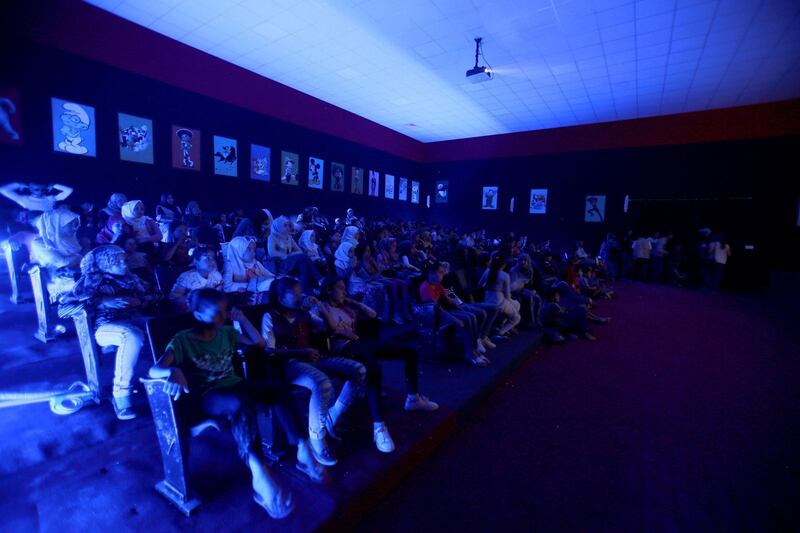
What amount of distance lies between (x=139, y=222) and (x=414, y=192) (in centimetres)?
1176

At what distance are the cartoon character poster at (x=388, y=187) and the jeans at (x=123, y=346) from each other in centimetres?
1153

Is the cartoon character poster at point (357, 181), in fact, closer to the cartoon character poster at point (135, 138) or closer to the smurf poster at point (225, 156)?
the smurf poster at point (225, 156)

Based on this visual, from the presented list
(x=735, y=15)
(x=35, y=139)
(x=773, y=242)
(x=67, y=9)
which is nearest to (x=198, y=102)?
(x=67, y=9)

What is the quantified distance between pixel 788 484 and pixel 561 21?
255 inches

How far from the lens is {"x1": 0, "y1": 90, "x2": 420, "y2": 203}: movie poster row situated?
522 centimetres

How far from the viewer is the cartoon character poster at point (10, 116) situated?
5098 mm

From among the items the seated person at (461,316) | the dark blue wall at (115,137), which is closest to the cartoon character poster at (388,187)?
the dark blue wall at (115,137)

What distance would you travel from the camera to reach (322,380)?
224 centimetres

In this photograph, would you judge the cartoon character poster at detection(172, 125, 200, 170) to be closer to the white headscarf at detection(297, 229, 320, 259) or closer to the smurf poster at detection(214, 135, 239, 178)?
the smurf poster at detection(214, 135, 239, 178)

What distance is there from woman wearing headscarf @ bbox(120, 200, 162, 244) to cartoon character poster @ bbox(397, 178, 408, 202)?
34.0 ft

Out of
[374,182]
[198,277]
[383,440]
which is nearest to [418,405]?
[383,440]

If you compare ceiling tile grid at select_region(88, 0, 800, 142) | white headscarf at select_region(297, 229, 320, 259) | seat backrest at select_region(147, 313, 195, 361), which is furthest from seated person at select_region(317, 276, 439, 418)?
ceiling tile grid at select_region(88, 0, 800, 142)

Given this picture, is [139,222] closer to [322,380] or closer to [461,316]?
[322,380]

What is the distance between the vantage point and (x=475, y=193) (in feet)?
48.9
